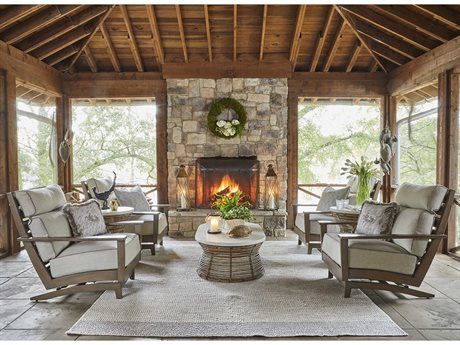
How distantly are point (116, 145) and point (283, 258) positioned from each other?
7598 millimetres

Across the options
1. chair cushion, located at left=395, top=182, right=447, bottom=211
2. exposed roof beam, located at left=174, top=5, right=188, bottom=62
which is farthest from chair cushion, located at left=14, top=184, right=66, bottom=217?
chair cushion, located at left=395, top=182, right=447, bottom=211

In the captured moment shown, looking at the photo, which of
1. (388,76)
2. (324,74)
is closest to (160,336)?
(324,74)

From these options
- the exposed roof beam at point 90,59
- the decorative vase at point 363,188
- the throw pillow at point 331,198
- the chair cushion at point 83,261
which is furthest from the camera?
the exposed roof beam at point 90,59

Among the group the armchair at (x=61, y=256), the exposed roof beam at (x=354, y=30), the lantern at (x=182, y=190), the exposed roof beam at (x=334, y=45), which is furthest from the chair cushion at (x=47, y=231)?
the exposed roof beam at (x=334, y=45)

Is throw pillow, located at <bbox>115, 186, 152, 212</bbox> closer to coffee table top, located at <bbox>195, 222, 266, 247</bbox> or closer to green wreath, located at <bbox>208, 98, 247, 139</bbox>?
coffee table top, located at <bbox>195, 222, 266, 247</bbox>

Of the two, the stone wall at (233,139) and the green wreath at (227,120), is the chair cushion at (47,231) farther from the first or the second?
the green wreath at (227,120)

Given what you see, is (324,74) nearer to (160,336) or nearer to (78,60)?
(78,60)

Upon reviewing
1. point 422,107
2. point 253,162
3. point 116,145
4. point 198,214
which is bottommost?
point 198,214

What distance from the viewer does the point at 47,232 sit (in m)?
3.16

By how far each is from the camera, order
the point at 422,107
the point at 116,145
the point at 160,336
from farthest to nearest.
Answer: the point at 116,145 < the point at 422,107 < the point at 160,336

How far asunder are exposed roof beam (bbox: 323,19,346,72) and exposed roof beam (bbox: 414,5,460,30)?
146 cm

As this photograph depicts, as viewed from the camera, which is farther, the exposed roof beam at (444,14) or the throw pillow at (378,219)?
the exposed roof beam at (444,14)

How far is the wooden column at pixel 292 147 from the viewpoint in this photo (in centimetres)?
670

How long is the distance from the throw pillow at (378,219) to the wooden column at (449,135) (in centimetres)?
189
